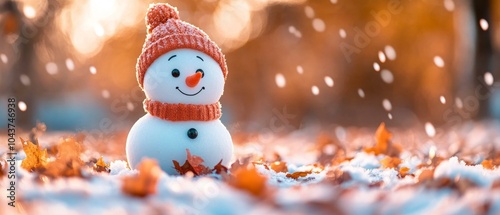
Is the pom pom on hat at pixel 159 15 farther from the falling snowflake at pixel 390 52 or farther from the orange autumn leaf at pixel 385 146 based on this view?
the falling snowflake at pixel 390 52

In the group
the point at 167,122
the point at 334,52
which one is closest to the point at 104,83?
the point at 334,52

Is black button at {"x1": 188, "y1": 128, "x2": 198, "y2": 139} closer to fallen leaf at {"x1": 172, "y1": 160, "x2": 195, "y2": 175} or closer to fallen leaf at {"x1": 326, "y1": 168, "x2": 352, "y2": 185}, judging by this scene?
fallen leaf at {"x1": 172, "y1": 160, "x2": 195, "y2": 175}

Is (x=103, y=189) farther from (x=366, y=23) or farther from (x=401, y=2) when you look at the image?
(x=366, y=23)

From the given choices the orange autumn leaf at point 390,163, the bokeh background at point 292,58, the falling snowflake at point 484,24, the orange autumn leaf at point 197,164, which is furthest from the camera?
the bokeh background at point 292,58

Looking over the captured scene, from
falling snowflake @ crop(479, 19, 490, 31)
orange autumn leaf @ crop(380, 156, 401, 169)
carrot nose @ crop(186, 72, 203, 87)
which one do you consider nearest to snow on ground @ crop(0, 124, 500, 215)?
carrot nose @ crop(186, 72, 203, 87)

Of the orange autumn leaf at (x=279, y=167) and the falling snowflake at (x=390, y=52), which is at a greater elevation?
the falling snowflake at (x=390, y=52)

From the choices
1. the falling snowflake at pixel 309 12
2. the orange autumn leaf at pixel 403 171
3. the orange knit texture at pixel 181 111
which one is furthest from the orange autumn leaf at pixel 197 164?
the falling snowflake at pixel 309 12

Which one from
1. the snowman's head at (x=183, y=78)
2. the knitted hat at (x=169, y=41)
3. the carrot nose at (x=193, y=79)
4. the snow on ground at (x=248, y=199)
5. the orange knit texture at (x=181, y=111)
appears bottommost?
the snow on ground at (x=248, y=199)

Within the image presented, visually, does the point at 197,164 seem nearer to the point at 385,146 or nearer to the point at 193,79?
the point at 193,79
